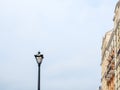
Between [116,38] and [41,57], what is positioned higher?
[116,38]

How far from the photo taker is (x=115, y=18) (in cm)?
8088

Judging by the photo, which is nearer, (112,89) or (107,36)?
(112,89)

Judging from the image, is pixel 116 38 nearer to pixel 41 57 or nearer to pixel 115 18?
pixel 115 18

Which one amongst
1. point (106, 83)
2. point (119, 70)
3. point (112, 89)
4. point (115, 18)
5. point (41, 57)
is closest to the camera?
point (41, 57)

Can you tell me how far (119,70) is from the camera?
74.9 meters

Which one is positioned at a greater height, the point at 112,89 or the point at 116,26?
the point at 116,26

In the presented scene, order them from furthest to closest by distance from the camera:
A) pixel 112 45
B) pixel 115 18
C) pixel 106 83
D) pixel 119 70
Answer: pixel 106 83, pixel 112 45, pixel 115 18, pixel 119 70

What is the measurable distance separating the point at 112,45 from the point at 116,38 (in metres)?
8.12

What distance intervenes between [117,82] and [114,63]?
5.89m

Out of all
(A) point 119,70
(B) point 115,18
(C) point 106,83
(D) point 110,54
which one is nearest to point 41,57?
(A) point 119,70

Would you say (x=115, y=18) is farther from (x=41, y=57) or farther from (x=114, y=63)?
(x=41, y=57)

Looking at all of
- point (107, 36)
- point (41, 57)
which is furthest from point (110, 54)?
point (41, 57)

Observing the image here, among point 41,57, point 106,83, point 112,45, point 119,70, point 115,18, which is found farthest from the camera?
point 106,83

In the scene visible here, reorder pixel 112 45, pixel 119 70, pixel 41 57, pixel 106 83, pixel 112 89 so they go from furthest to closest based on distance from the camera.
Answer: pixel 106 83 → pixel 112 89 → pixel 112 45 → pixel 119 70 → pixel 41 57
